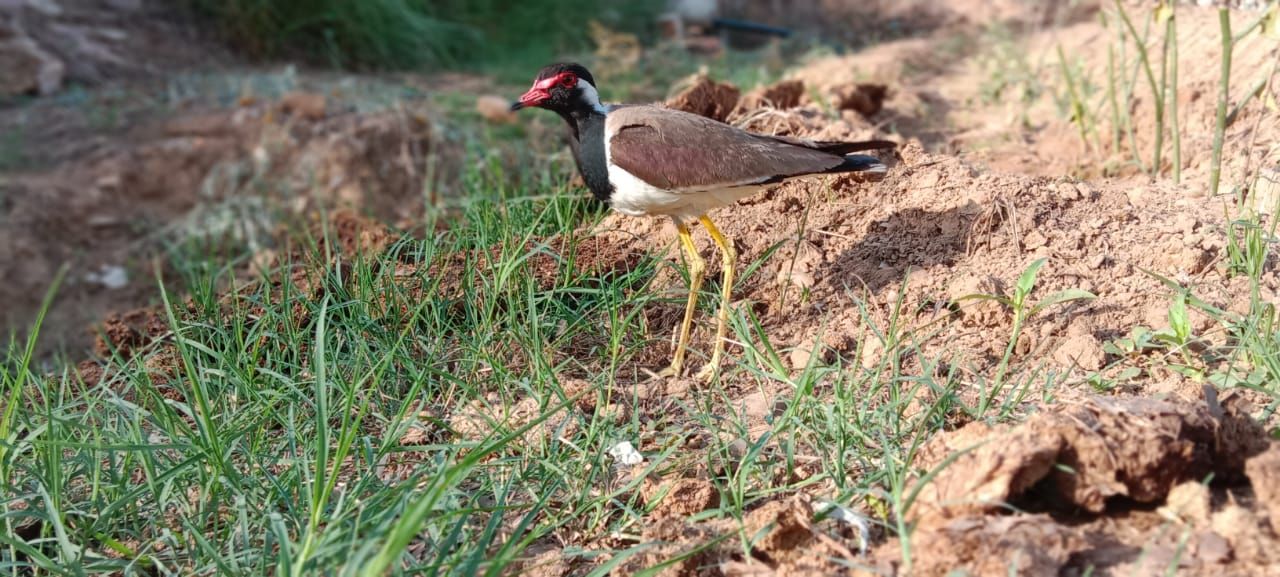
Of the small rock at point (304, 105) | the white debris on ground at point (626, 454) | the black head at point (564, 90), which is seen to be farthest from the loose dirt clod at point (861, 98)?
the small rock at point (304, 105)

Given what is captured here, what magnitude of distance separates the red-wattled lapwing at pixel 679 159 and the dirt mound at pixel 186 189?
110 inches

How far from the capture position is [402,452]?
260cm

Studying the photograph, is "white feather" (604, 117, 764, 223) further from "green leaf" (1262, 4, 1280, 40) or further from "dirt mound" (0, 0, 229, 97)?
"dirt mound" (0, 0, 229, 97)

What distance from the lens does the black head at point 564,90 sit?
3051 mm

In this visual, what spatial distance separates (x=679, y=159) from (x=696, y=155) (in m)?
0.05

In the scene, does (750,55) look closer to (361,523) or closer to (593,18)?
(593,18)

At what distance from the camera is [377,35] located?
8180 mm

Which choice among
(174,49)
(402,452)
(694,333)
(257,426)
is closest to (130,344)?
(257,426)

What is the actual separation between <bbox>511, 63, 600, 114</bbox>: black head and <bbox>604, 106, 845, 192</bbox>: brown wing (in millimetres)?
105

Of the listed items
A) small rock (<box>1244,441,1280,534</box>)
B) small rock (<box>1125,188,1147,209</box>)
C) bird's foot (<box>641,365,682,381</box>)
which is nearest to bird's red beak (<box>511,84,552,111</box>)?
bird's foot (<box>641,365,682,381</box>)

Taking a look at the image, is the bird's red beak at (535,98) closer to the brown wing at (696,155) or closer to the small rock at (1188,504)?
the brown wing at (696,155)

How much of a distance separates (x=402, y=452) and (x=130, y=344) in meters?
1.55

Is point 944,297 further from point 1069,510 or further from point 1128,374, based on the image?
point 1069,510

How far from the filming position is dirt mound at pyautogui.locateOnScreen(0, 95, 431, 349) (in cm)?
572
